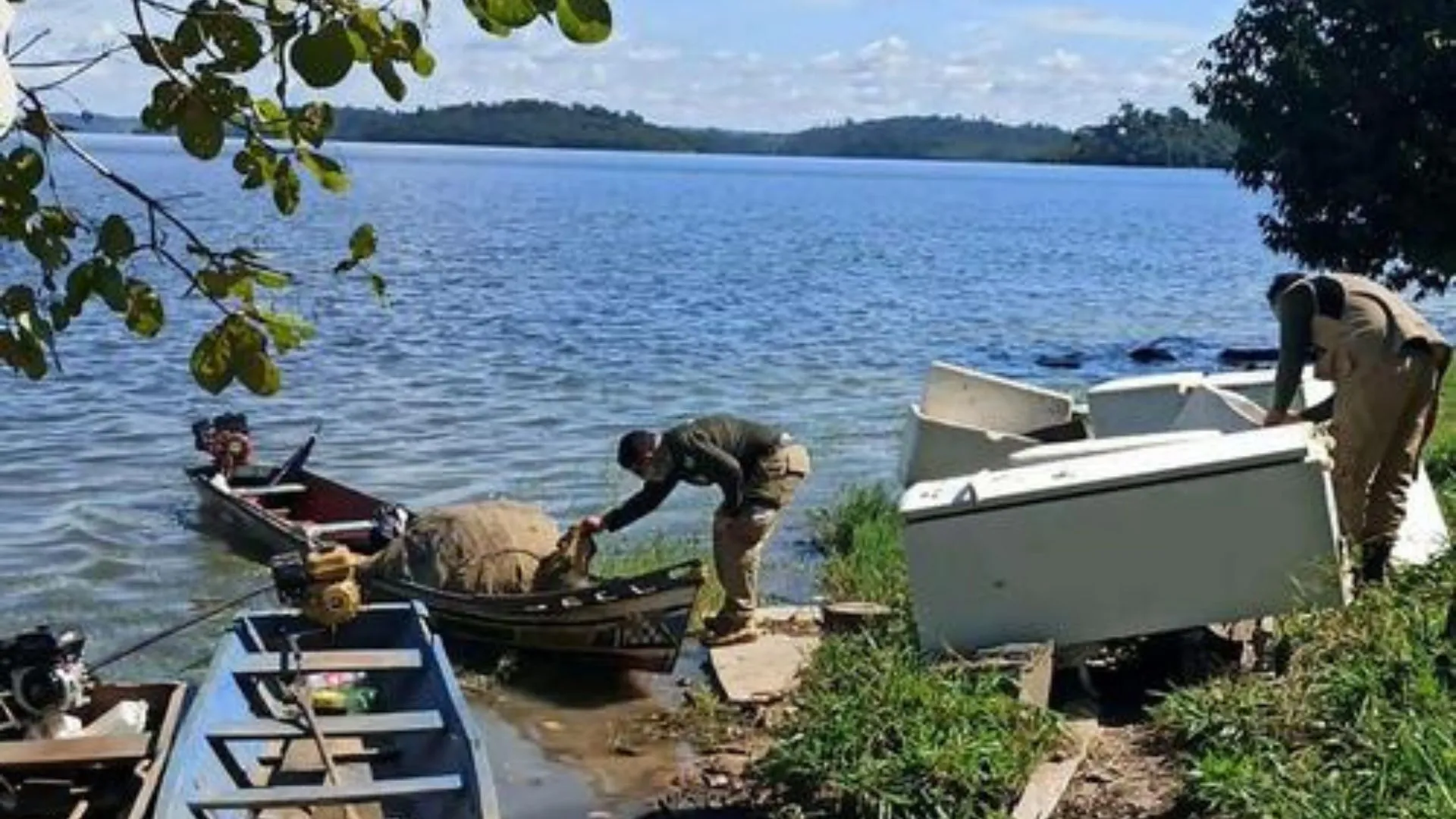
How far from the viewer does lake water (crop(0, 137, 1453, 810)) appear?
16.7 m

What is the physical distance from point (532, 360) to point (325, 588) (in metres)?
20.8

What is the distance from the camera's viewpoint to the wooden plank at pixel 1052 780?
686 cm

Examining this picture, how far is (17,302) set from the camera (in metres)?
3.18

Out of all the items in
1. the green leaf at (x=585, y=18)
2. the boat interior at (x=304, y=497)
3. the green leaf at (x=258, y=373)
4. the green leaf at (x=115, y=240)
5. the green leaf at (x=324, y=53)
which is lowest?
the boat interior at (x=304, y=497)

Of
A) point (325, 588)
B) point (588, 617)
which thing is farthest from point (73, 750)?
point (588, 617)

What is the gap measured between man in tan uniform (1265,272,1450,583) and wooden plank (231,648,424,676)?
174 inches

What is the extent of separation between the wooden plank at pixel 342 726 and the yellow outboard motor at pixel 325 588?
1201 millimetres

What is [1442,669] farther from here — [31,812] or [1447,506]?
[31,812]

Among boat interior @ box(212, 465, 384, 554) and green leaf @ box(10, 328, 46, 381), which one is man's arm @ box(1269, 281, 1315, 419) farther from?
boat interior @ box(212, 465, 384, 554)

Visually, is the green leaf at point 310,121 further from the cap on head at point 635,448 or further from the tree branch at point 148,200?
the cap on head at point 635,448

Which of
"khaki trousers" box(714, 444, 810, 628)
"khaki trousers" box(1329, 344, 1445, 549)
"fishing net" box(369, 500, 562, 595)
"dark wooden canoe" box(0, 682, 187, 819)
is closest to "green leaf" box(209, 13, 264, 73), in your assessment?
"dark wooden canoe" box(0, 682, 187, 819)

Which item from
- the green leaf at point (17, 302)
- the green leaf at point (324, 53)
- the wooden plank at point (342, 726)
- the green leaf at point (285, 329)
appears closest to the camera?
the green leaf at point (324, 53)

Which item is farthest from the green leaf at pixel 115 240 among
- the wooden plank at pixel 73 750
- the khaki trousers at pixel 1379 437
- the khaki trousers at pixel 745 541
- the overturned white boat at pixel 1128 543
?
A: the khaki trousers at pixel 745 541

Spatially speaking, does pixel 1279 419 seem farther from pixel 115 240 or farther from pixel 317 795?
pixel 115 240
